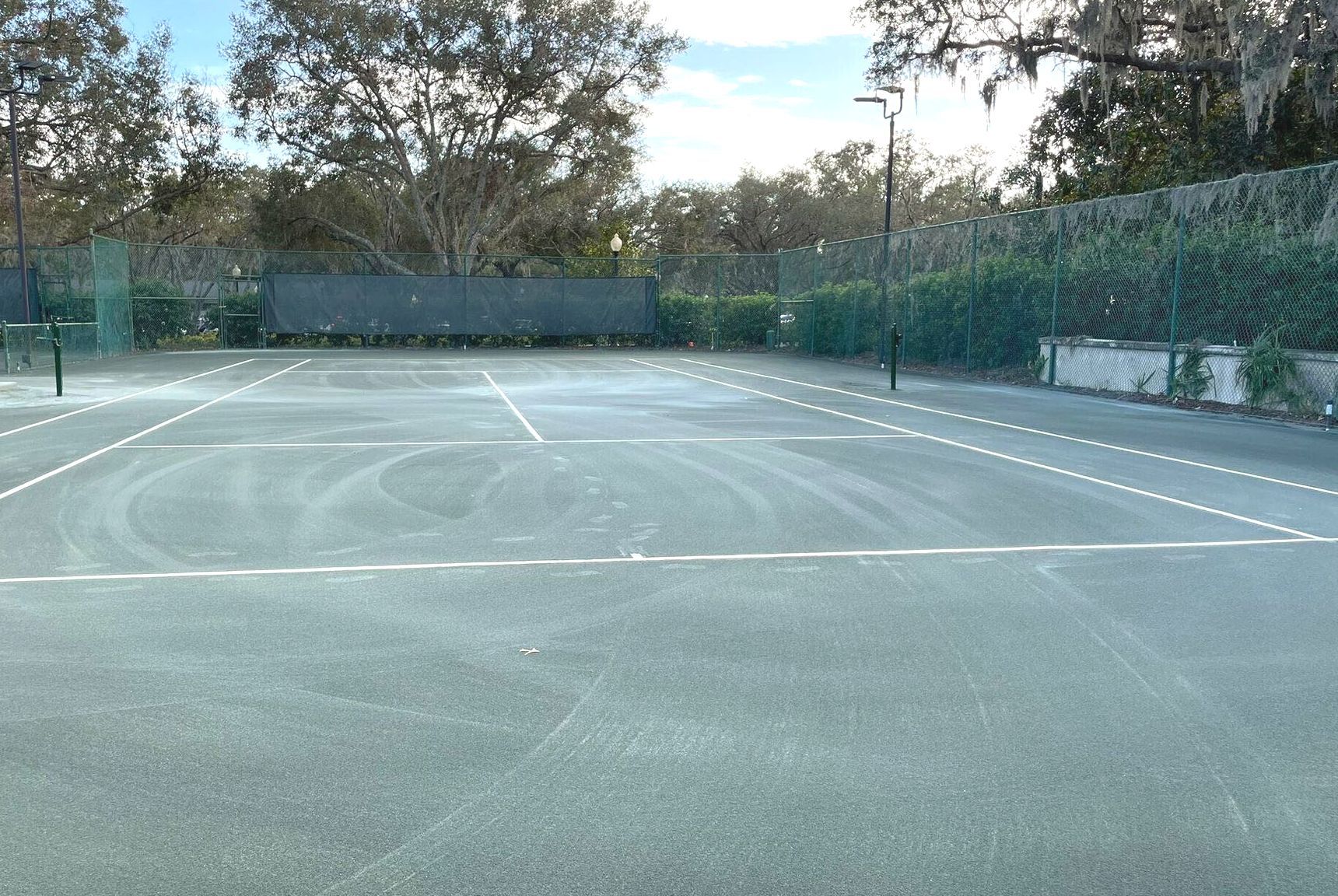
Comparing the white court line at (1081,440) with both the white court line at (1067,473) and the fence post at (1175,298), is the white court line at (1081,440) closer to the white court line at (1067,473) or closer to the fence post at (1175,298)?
the white court line at (1067,473)

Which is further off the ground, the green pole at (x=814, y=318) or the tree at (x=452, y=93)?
the tree at (x=452, y=93)

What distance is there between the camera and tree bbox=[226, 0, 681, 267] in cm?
3841

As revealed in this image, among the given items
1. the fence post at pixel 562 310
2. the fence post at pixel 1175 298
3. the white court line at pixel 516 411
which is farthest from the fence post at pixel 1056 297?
the fence post at pixel 562 310

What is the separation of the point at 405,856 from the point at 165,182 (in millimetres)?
43434

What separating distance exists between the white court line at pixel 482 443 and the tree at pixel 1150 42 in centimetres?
1120

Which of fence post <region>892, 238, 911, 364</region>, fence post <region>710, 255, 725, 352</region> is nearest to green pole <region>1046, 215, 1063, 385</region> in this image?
fence post <region>892, 238, 911, 364</region>

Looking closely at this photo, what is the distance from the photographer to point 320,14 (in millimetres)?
37750

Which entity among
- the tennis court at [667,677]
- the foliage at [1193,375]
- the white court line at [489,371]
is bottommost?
the tennis court at [667,677]

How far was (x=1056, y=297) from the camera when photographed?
20156 millimetres

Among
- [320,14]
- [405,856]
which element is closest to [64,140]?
[320,14]

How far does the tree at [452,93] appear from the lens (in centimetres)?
3841

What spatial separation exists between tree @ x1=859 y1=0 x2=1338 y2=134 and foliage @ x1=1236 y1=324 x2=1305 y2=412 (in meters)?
5.03

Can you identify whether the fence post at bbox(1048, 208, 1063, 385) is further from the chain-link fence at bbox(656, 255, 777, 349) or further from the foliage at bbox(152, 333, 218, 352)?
the foliage at bbox(152, 333, 218, 352)

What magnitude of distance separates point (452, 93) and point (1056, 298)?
26.7 m
